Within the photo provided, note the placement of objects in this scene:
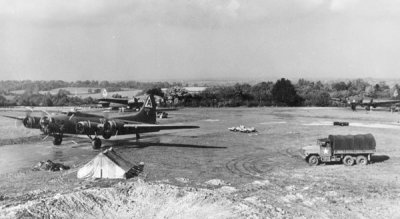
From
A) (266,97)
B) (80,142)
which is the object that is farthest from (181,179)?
(266,97)

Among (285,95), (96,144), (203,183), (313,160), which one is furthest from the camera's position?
(285,95)

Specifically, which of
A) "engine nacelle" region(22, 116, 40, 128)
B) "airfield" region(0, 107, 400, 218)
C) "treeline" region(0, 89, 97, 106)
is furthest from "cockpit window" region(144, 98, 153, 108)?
"treeline" region(0, 89, 97, 106)

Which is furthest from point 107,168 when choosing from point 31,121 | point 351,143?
point 351,143

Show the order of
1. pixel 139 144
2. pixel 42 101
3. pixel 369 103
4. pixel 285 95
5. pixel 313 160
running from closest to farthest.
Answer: pixel 313 160 < pixel 139 144 < pixel 369 103 < pixel 42 101 < pixel 285 95

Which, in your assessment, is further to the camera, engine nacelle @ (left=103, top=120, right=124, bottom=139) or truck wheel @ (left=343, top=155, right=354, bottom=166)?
engine nacelle @ (left=103, top=120, right=124, bottom=139)

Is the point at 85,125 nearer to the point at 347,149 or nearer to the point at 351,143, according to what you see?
the point at 347,149

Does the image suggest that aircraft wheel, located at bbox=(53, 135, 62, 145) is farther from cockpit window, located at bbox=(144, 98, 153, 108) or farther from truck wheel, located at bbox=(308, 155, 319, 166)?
truck wheel, located at bbox=(308, 155, 319, 166)

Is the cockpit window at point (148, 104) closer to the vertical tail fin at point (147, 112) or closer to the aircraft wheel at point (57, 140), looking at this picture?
the vertical tail fin at point (147, 112)
